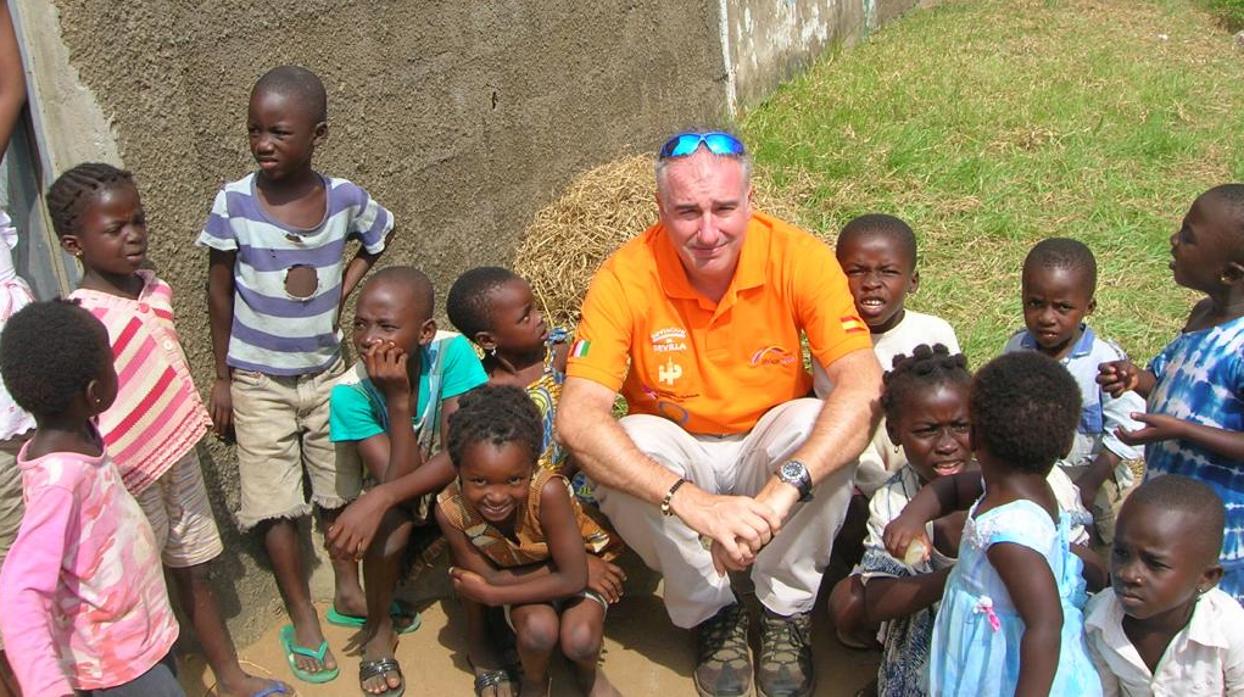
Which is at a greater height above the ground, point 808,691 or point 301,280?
point 301,280

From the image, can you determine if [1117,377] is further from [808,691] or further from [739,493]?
[808,691]

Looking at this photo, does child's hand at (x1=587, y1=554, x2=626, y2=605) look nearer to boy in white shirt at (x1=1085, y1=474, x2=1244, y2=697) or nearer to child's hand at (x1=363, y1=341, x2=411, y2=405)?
child's hand at (x1=363, y1=341, x2=411, y2=405)

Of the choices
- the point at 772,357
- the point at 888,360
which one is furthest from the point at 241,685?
the point at 888,360

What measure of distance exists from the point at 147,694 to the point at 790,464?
1734 millimetres

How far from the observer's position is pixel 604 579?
3416 millimetres

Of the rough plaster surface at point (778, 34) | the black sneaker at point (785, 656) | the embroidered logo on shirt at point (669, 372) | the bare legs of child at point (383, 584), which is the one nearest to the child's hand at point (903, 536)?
the black sneaker at point (785, 656)

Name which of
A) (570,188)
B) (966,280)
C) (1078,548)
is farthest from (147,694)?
(966,280)

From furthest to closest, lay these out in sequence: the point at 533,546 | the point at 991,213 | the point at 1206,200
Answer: the point at 991,213 → the point at 533,546 → the point at 1206,200

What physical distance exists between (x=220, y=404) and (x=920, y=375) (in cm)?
208

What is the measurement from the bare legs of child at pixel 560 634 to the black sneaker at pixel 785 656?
0.47 m

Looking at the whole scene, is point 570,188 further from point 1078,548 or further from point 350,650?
point 1078,548

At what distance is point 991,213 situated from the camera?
20.7ft

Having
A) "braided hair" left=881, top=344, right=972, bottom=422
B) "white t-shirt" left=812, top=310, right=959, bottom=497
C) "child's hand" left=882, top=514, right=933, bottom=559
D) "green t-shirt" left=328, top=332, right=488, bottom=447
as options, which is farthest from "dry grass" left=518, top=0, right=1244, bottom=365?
"child's hand" left=882, top=514, right=933, bottom=559

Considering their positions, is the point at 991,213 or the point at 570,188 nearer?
the point at 570,188
